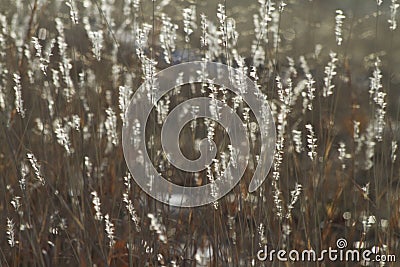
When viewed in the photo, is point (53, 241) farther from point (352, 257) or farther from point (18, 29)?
point (18, 29)

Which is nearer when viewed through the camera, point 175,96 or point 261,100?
point 261,100

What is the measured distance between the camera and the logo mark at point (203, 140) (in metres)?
1.38

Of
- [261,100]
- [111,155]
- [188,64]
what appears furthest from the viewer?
[111,155]

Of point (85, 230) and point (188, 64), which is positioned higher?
point (188, 64)

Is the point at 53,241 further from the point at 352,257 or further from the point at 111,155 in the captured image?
the point at 352,257

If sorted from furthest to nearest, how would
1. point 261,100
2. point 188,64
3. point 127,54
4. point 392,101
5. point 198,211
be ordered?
point 392,101 → point 127,54 → point 188,64 → point 198,211 → point 261,100

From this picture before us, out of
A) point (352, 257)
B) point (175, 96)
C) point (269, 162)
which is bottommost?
point (352, 257)

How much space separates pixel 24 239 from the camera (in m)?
1.62

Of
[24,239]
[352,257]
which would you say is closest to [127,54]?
[24,239]

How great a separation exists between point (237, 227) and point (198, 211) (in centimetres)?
10

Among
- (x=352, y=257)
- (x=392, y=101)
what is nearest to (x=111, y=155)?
(x=352, y=257)

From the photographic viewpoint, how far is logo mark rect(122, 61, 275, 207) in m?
1.38

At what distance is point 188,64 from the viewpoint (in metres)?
1.72

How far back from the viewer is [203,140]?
145 cm
